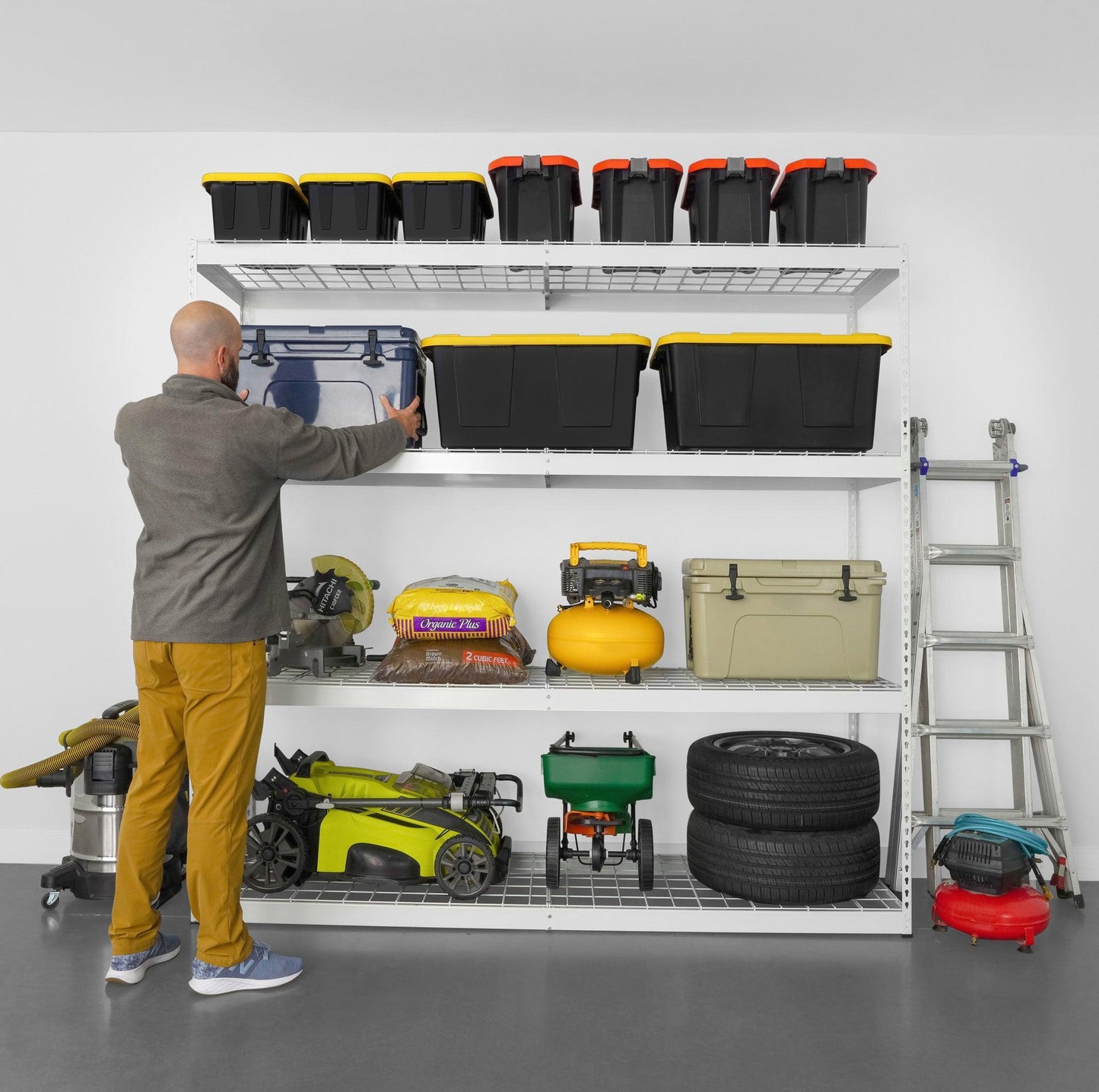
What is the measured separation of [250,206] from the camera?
130 inches

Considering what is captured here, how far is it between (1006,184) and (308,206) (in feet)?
10.0

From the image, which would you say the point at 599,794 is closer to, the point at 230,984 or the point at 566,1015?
the point at 566,1015

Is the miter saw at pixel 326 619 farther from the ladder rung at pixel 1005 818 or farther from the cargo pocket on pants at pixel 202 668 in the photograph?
the ladder rung at pixel 1005 818

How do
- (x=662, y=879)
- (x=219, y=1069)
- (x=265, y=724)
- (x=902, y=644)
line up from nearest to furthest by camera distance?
(x=219, y=1069) < (x=902, y=644) < (x=662, y=879) < (x=265, y=724)

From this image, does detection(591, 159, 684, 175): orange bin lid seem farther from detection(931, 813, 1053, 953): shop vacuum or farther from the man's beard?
detection(931, 813, 1053, 953): shop vacuum

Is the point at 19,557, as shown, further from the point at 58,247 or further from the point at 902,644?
the point at 902,644

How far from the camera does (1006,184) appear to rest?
4004 millimetres

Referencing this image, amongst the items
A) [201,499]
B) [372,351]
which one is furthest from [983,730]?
[201,499]

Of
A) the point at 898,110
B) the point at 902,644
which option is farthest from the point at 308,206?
the point at 902,644

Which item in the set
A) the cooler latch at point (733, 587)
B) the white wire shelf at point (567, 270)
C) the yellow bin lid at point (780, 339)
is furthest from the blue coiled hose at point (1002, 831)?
the white wire shelf at point (567, 270)

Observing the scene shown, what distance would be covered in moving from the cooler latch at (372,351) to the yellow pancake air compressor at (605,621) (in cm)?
101

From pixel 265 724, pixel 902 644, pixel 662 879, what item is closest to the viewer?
pixel 902 644

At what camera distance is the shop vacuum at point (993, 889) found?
3104 millimetres

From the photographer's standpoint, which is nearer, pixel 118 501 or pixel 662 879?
pixel 662 879
